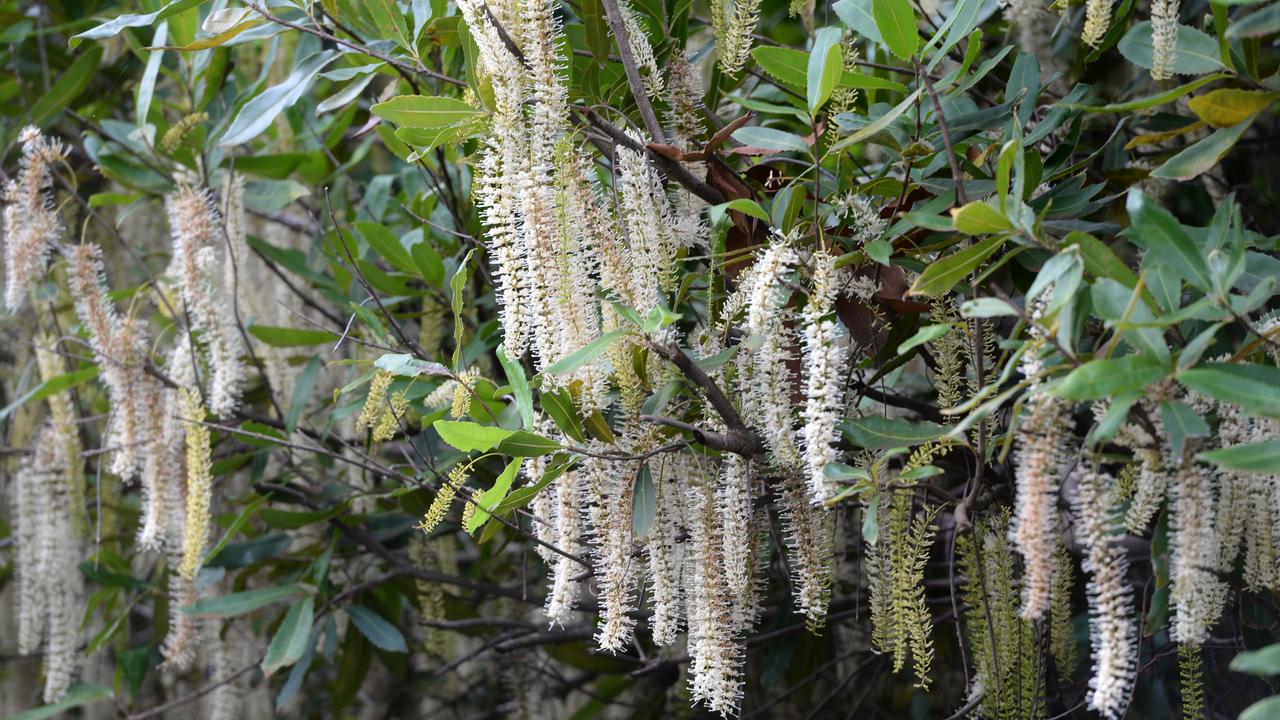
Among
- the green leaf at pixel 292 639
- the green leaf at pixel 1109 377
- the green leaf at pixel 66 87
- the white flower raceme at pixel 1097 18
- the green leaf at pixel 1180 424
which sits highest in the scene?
the green leaf at pixel 66 87

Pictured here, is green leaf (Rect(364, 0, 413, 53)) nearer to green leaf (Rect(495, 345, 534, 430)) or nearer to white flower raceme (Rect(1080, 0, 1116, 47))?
green leaf (Rect(495, 345, 534, 430))

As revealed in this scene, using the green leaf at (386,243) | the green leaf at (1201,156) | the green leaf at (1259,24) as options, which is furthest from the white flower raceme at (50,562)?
the green leaf at (1259,24)

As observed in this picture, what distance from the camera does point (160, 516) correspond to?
1.95 metres

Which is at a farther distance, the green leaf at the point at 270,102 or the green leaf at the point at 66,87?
the green leaf at the point at 66,87

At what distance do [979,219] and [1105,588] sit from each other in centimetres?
35

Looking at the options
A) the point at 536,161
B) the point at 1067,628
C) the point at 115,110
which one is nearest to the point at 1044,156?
the point at 1067,628

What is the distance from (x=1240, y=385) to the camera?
99 centimetres

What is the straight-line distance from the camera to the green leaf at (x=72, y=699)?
240 cm

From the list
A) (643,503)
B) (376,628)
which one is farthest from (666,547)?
(376,628)

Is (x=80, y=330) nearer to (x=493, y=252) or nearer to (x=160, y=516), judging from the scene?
(x=160, y=516)

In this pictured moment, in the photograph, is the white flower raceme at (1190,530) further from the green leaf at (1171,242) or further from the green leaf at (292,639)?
the green leaf at (292,639)

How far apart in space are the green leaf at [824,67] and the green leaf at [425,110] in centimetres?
37

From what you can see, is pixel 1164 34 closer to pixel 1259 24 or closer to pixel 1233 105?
pixel 1233 105

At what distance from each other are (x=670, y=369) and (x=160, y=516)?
3.42 feet
